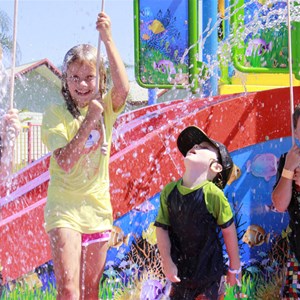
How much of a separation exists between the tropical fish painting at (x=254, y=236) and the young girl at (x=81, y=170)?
1.27 meters

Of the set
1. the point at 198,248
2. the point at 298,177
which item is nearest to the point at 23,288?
the point at 198,248

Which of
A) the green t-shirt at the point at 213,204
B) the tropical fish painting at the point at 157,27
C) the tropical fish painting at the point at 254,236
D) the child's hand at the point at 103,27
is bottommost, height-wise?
the tropical fish painting at the point at 254,236

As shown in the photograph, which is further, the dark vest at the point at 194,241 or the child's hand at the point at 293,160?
the child's hand at the point at 293,160

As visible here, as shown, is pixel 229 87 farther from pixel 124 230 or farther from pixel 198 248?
pixel 198 248

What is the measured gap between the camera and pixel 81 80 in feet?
11.4

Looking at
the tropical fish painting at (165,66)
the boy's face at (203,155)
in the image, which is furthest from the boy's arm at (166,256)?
the tropical fish painting at (165,66)

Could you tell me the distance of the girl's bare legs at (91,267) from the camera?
3328 mm

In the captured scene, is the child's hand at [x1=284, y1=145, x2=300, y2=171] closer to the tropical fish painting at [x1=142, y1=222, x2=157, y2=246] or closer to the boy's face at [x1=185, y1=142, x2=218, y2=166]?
the boy's face at [x1=185, y1=142, x2=218, y2=166]

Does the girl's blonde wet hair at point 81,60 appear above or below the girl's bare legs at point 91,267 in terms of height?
above

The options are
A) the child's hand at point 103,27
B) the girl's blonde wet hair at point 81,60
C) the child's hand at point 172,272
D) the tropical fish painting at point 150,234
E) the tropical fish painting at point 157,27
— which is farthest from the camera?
the tropical fish painting at point 157,27

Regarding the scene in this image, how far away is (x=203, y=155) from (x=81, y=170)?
2.04ft

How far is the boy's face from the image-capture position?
3.49 metres

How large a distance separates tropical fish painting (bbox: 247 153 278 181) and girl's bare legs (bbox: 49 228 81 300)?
1540 mm

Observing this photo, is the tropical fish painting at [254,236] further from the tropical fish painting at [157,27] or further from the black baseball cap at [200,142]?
the tropical fish painting at [157,27]
